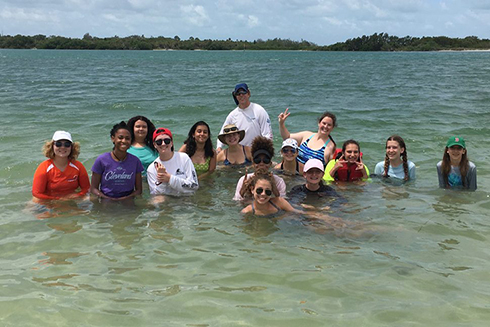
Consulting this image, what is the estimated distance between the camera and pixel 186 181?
303 inches

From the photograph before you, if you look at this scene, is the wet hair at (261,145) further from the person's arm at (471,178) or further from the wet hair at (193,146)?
the person's arm at (471,178)

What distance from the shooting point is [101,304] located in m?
4.58

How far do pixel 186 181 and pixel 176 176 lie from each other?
0.20m

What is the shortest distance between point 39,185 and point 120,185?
1.23m

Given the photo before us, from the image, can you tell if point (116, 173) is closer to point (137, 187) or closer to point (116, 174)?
point (116, 174)

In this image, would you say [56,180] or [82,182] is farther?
[82,182]

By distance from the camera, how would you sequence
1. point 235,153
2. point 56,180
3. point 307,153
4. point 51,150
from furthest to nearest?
point 235,153 < point 307,153 < point 56,180 < point 51,150

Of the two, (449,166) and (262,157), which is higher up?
(262,157)

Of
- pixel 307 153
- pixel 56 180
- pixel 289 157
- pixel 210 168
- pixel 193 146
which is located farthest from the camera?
pixel 307 153

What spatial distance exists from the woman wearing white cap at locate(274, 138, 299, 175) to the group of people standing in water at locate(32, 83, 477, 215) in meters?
0.02

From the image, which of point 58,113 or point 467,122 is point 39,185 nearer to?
point 58,113

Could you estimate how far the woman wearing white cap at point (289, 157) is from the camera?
8109 mm

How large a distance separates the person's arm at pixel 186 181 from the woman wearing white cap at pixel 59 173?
1.42 meters

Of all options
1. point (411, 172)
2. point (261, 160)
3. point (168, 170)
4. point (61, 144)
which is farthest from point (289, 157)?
point (61, 144)
